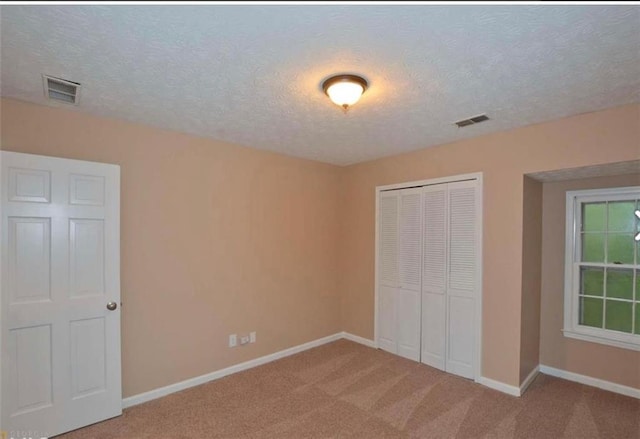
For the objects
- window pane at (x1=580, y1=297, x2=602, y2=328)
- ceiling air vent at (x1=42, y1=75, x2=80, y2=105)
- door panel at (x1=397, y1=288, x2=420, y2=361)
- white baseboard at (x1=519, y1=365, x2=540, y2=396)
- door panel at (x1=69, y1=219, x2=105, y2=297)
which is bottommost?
white baseboard at (x1=519, y1=365, x2=540, y2=396)

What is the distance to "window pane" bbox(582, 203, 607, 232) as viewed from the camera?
132 inches

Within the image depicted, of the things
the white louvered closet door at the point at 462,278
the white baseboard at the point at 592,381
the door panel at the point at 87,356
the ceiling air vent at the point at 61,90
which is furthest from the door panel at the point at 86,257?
the white baseboard at the point at 592,381

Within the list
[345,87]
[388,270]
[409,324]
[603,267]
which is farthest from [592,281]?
[345,87]

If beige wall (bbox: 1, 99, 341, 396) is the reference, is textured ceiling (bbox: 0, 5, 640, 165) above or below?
above

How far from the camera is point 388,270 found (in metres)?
4.26

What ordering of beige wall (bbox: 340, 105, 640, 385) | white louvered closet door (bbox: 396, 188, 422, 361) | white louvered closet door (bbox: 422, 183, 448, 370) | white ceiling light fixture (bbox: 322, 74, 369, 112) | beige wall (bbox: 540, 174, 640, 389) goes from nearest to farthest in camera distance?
white ceiling light fixture (bbox: 322, 74, 369, 112), beige wall (bbox: 340, 105, 640, 385), beige wall (bbox: 540, 174, 640, 389), white louvered closet door (bbox: 422, 183, 448, 370), white louvered closet door (bbox: 396, 188, 422, 361)

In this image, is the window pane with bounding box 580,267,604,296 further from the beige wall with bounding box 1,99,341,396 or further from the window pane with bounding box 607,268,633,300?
the beige wall with bounding box 1,99,341,396

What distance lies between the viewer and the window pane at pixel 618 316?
3.17 meters

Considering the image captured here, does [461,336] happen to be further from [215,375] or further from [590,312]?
[215,375]

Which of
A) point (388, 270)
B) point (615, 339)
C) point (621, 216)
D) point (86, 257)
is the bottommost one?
point (615, 339)

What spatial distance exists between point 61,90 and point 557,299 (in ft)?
15.9

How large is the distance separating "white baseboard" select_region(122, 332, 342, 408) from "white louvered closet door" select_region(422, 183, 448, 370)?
56.4 inches

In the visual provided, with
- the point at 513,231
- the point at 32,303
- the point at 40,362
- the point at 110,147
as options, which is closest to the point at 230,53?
the point at 110,147

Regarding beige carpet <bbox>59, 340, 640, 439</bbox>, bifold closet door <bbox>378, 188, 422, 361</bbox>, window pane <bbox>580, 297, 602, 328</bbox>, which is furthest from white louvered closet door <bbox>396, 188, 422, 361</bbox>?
window pane <bbox>580, 297, 602, 328</bbox>
